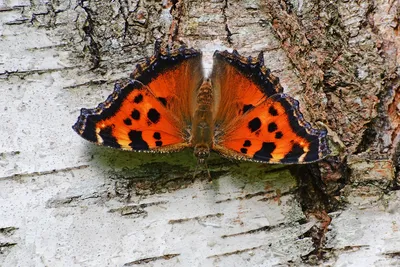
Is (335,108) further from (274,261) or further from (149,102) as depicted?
(149,102)

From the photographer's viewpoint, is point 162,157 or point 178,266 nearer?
point 178,266

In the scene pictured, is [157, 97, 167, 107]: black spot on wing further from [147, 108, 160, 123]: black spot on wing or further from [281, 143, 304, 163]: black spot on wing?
[281, 143, 304, 163]: black spot on wing

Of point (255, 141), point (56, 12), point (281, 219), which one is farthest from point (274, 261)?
point (56, 12)

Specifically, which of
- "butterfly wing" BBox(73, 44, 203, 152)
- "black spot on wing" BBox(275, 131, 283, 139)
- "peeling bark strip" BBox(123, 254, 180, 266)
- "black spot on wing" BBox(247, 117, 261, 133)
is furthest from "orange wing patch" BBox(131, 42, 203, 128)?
"peeling bark strip" BBox(123, 254, 180, 266)

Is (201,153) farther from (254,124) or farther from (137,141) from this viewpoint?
(254,124)

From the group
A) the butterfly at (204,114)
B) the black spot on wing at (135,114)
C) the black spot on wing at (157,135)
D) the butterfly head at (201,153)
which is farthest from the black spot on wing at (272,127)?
the black spot on wing at (135,114)

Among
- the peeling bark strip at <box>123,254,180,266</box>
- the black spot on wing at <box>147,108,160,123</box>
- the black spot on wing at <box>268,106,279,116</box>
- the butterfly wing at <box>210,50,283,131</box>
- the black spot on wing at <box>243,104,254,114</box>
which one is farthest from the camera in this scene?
the black spot on wing at <box>243,104,254,114</box>

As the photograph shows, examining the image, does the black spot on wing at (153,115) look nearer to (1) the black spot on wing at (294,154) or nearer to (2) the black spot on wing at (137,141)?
(2) the black spot on wing at (137,141)

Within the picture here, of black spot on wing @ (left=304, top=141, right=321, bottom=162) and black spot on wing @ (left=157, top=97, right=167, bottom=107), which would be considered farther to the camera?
black spot on wing @ (left=157, top=97, right=167, bottom=107)
